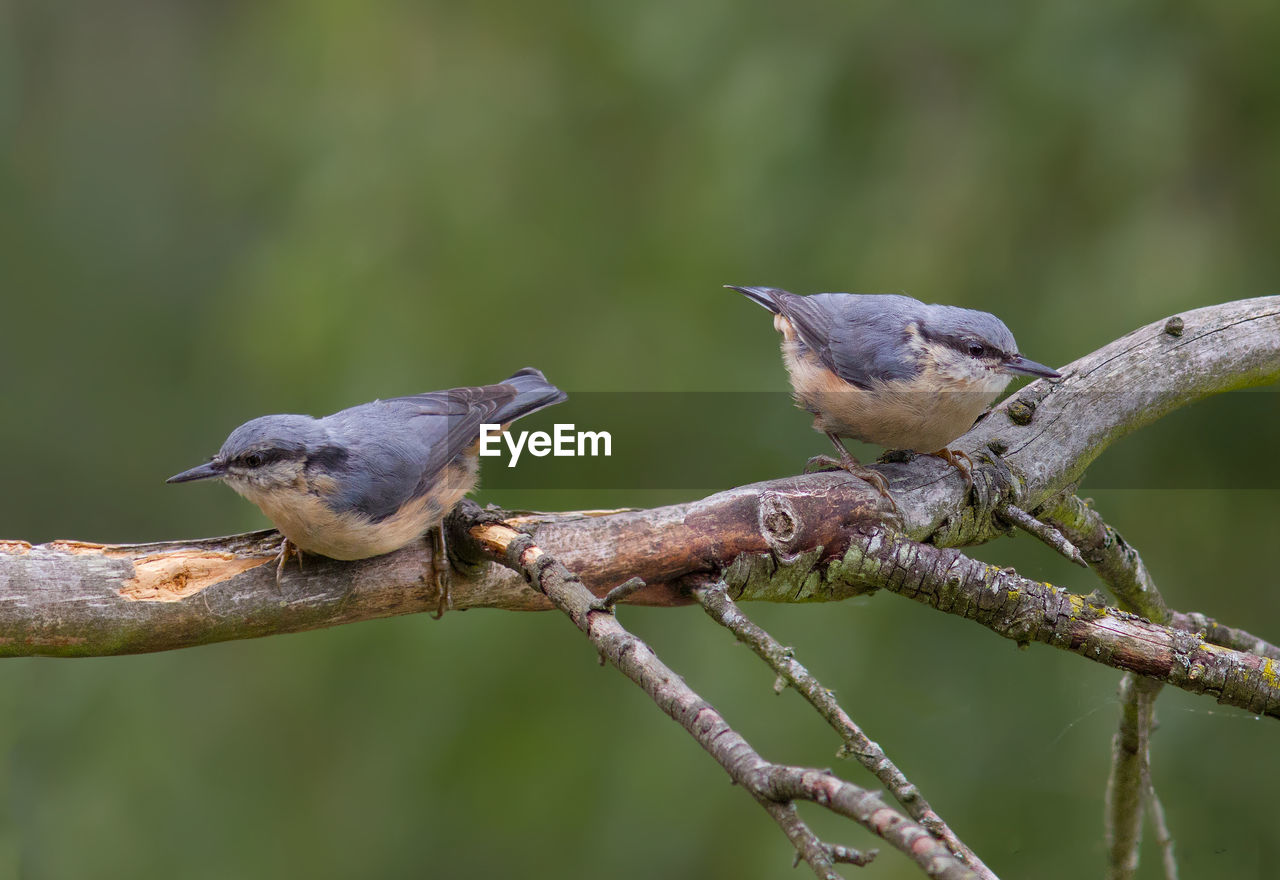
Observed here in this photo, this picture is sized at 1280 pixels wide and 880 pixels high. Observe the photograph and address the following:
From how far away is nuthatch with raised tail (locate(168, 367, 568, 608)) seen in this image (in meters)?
2.02

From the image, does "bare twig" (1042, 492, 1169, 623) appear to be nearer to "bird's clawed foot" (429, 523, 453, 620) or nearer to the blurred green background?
the blurred green background

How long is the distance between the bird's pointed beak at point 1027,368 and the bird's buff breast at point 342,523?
1.17 metres

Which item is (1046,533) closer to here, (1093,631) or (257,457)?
(1093,631)

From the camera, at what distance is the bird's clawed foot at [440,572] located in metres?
2.06

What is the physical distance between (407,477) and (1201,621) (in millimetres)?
1520

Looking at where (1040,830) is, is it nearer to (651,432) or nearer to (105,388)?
(651,432)

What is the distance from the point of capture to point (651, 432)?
318 cm

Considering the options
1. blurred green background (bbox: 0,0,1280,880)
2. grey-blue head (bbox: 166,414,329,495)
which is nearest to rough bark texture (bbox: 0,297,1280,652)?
grey-blue head (bbox: 166,414,329,495)

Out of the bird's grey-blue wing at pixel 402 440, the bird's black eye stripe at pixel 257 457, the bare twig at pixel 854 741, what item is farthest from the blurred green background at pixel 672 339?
the bare twig at pixel 854 741

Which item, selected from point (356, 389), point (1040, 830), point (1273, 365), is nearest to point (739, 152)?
point (356, 389)

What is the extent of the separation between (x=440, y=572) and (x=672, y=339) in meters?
1.27

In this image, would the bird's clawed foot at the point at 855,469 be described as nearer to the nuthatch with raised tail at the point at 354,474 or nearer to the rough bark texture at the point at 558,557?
Result: the rough bark texture at the point at 558,557

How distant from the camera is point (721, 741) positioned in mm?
1277

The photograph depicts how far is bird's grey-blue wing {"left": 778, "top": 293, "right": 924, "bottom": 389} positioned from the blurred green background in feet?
1.40
